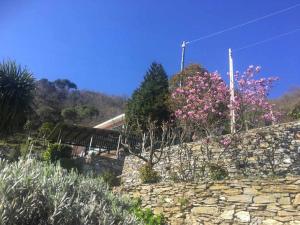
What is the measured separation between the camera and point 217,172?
10.7 m

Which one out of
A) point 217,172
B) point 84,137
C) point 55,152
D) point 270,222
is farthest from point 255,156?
point 84,137

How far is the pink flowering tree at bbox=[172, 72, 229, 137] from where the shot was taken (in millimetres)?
14820

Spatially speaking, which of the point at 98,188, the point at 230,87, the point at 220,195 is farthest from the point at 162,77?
the point at 98,188

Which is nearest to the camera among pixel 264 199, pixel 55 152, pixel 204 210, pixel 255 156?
pixel 264 199

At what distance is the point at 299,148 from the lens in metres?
11.1

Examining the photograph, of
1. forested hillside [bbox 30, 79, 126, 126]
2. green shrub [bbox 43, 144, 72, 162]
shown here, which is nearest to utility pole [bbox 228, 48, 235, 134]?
green shrub [bbox 43, 144, 72, 162]

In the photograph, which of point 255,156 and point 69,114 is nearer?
point 255,156

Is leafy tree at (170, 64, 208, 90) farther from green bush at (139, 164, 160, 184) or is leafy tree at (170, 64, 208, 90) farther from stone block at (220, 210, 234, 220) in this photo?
stone block at (220, 210, 234, 220)

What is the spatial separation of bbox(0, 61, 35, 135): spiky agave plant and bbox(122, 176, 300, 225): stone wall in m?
6.67

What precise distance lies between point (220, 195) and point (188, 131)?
548 cm

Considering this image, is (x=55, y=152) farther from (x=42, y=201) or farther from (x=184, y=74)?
(x=42, y=201)

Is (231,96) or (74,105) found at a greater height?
(74,105)

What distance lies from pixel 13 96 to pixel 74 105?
90.4 ft

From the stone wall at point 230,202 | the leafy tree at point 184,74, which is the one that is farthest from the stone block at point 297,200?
the leafy tree at point 184,74
